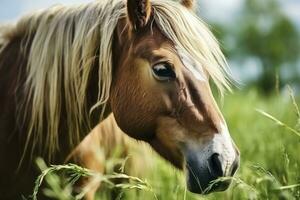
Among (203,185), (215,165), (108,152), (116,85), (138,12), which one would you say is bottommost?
(108,152)

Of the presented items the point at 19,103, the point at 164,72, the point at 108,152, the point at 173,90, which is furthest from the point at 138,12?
the point at 108,152

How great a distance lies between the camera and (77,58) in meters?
3.47

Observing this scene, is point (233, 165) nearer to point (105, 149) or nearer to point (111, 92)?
point (111, 92)

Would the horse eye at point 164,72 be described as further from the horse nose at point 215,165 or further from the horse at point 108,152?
the horse at point 108,152

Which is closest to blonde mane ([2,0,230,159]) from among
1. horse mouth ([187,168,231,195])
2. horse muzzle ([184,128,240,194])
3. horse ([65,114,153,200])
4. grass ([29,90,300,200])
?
horse ([65,114,153,200])

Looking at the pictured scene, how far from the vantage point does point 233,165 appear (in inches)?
113

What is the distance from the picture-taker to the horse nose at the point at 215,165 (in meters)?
2.82

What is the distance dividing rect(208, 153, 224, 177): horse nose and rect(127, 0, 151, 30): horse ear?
0.93 metres

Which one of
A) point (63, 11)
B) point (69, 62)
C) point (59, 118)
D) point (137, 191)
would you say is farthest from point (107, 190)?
point (63, 11)

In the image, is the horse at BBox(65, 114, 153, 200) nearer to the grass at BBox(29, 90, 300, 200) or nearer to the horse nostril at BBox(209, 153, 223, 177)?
the grass at BBox(29, 90, 300, 200)

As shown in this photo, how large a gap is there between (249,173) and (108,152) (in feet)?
3.39

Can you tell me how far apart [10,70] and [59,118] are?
54cm

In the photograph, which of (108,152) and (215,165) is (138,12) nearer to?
(215,165)

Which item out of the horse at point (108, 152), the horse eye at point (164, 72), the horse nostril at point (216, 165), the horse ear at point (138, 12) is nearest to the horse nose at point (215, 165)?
the horse nostril at point (216, 165)
